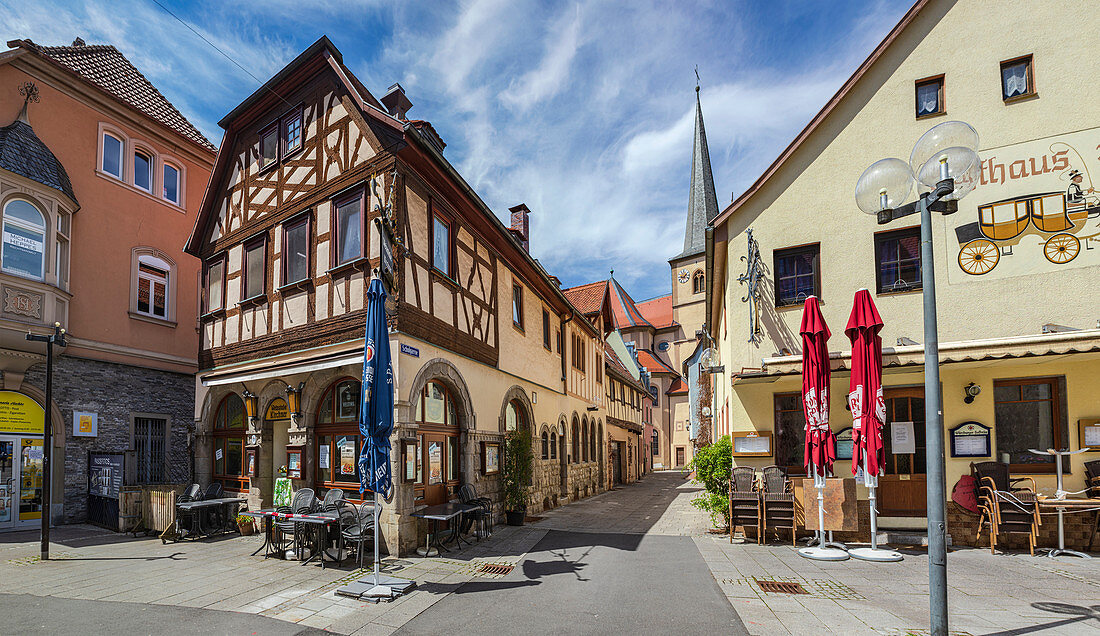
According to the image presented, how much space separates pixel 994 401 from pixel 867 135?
16.9 feet

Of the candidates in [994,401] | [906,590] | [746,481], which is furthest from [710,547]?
[994,401]

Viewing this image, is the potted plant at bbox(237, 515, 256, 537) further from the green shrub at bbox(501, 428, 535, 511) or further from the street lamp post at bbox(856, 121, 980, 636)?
the street lamp post at bbox(856, 121, 980, 636)

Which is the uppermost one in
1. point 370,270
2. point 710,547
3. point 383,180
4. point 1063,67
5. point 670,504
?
point 1063,67

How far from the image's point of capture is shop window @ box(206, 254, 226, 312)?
13.1 m

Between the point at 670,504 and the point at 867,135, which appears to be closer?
the point at 867,135

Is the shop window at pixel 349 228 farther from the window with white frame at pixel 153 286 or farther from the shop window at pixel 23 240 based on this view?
the window with white frame at pixel 153 286

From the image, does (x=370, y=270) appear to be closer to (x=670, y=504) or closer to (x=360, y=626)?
(x=360, y=626)

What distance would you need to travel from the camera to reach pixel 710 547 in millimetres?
9945

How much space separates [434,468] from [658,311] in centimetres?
5024

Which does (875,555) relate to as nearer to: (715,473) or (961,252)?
(715,473)

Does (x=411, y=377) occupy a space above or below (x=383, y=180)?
below

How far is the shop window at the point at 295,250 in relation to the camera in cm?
1131

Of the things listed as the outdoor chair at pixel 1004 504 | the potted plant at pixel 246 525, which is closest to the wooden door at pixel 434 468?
the potted plant at pixel 246 525

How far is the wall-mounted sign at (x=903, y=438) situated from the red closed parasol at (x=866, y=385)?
1934mm
